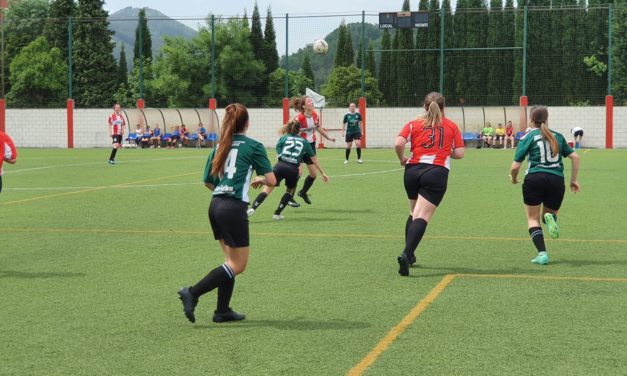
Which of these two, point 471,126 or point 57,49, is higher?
point 57,49

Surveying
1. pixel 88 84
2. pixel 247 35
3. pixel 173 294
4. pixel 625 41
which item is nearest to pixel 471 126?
pixel 625 41

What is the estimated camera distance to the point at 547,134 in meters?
10.2

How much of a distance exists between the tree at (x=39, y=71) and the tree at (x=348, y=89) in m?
24.8

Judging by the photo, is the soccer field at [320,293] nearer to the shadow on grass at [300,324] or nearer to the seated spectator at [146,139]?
the shadow on grass at [300,324]

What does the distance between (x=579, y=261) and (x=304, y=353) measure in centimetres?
507

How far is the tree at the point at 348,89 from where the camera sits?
165 ft

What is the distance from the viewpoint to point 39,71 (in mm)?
82000

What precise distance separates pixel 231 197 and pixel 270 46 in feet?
151

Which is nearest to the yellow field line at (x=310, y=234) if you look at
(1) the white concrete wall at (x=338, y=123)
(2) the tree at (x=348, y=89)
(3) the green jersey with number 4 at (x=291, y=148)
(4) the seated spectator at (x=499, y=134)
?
(3) the green jersey with number 4 at (x=291, y=148)

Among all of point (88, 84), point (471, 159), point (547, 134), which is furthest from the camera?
point (88, 84)

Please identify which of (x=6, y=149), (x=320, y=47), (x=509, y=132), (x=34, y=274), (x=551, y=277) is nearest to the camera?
(x=551, y=277)

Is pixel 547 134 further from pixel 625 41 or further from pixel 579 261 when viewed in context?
pixel 625 41

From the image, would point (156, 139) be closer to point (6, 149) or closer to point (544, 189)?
point (6, 149)

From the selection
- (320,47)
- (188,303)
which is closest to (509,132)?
(320,47)
